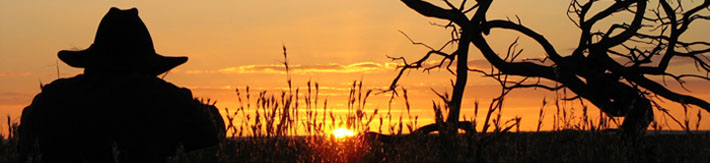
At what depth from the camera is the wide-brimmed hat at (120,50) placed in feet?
11.8

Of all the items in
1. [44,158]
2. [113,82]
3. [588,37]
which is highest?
[588,37]

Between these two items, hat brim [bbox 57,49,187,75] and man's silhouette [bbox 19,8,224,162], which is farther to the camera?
hat brim [bbox 57,49,187,75]

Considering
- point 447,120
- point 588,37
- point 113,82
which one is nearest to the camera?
point 113,82

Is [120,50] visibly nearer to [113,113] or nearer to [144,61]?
[144,61]

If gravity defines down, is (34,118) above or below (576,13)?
below

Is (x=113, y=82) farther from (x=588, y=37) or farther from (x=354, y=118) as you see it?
(x=588, y=37)

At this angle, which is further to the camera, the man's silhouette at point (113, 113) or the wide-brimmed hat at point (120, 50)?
the wide-brimmed hat at point (120, 50)

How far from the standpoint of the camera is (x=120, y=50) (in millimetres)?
3617

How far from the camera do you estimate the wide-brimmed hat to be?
361 centimetres

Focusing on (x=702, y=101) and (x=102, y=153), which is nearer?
(x=102, y=153)

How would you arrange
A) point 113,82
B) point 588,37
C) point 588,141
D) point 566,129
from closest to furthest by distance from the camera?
point 113,82, point 588,141, point 566,129, point 588,37

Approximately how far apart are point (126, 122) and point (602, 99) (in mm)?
8518

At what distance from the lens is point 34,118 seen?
349cm

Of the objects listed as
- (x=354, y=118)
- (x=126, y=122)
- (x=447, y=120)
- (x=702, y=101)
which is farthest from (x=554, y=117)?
(x=702, y=101)
